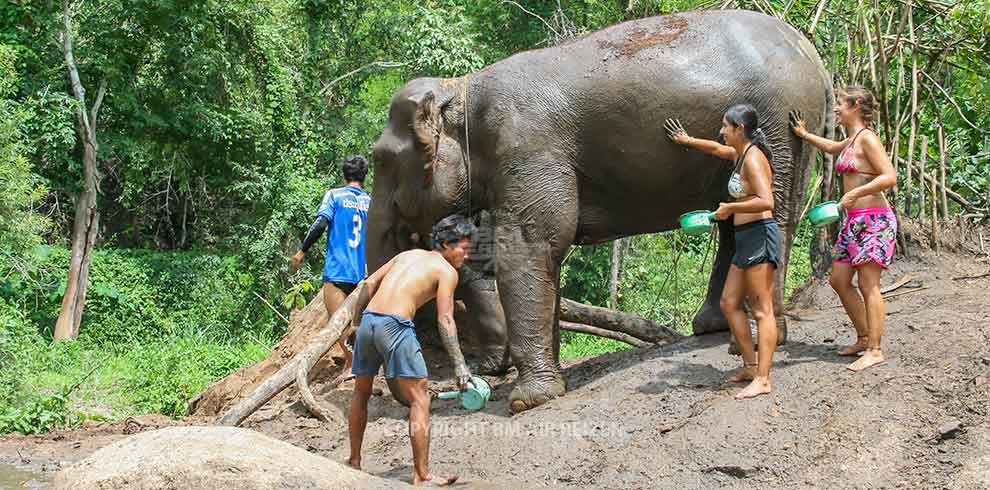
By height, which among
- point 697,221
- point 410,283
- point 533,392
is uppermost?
point 697,221

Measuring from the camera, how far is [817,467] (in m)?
5.93

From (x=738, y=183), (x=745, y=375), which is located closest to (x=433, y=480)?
(x=745, y=375)

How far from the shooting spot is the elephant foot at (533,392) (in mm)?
7586

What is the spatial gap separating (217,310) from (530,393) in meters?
11.6

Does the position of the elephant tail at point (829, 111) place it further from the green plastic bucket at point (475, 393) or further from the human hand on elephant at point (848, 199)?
the green plastic bucket at point (475, 393)

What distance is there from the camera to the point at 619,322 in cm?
992

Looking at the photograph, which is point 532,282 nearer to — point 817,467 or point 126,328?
point 817,467

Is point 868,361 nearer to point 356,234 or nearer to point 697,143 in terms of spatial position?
point 697,143

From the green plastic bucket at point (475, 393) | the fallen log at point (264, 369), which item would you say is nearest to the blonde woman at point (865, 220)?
the green plastic bucket at point (475, 393)

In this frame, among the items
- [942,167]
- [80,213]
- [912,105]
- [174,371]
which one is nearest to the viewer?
[912,105]

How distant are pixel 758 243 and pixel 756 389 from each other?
0.87m

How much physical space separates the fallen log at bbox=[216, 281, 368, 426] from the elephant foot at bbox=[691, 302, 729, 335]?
2585 millimetres

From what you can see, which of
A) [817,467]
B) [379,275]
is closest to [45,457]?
[379,275]

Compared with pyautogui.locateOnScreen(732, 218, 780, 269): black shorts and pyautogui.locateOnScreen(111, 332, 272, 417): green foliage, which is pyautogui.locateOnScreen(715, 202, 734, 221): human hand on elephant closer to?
pyautogui.locateOnScreen(732, 218, 780, 269): black shorts
